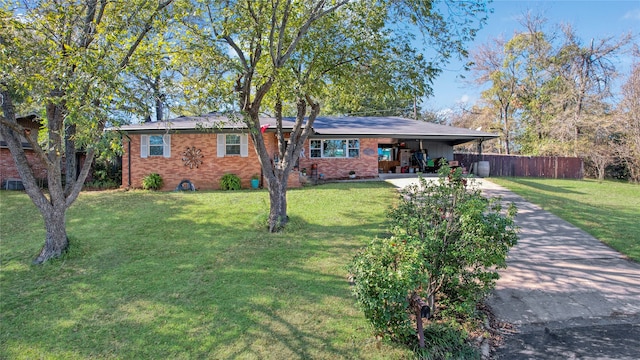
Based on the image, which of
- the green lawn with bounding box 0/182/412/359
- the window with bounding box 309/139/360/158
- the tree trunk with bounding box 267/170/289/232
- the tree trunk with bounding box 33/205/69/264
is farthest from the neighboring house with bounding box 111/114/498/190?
the tree trunk with bounding box 33/205/69/264

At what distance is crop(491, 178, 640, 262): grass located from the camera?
821 cm

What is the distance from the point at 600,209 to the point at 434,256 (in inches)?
402

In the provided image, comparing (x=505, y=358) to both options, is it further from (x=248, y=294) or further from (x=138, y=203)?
(x=138, y=203)

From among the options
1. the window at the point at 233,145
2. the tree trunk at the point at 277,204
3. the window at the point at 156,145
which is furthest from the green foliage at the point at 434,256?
the window at the point at 156,145

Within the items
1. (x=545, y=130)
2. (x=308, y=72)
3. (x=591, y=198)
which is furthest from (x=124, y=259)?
(x=545, y=130)

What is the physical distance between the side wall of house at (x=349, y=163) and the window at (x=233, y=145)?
9.71ft

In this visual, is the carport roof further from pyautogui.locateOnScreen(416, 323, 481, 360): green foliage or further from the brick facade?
pyautogui.locateOnScreen(416, 323, 481, 360): green foliage

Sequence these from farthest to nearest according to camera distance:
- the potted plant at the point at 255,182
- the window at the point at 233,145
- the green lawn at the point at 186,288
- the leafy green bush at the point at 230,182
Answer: the window at the point at 233,145
the potted plant at the point at 255,182
the leafy green bush at the point at 230,182
the green lawn at the point at 186,288

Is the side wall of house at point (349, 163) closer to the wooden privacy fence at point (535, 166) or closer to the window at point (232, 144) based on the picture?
the window at point (232, 144)

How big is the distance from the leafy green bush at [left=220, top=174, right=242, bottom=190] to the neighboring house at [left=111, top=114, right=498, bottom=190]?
0.52 metres

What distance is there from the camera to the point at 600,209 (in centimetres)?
1132

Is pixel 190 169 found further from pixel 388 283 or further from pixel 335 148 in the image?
pixel 388 283

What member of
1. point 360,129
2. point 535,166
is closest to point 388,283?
point 360,129

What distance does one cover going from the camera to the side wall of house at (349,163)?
1727 cm
